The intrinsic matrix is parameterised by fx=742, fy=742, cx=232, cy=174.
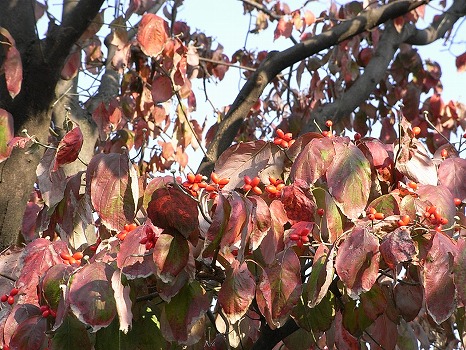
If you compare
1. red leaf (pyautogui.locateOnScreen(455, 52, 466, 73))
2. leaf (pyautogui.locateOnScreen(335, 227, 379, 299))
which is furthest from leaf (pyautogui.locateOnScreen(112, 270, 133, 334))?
red leaf (pyautogui.locateOnScreen(455, 52, 466, 73))

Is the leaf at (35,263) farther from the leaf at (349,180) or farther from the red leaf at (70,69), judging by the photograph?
the red leaf at (70,69)

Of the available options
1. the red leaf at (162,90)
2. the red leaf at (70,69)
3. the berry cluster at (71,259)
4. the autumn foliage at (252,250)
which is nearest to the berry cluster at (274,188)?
the autumn foliage at (252,250)

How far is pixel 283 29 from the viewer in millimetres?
3506

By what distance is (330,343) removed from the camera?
1.46 m

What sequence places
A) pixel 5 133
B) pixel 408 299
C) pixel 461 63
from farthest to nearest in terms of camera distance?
pixel 461 63
pixel 5 133
pixel 408 299

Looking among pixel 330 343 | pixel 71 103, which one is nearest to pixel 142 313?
pixel 330 343

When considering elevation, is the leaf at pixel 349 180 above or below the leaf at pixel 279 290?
above

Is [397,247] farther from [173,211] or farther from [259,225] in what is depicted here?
[173,211]

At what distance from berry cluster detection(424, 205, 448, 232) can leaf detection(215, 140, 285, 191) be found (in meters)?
0.29

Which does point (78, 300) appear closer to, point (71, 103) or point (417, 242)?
point (417, 242)

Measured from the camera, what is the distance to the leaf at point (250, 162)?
137cm

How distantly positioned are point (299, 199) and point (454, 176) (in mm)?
328

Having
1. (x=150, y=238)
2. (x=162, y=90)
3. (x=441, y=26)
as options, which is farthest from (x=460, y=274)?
(x=441, y=26)

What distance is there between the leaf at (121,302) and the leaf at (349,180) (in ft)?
1.25
